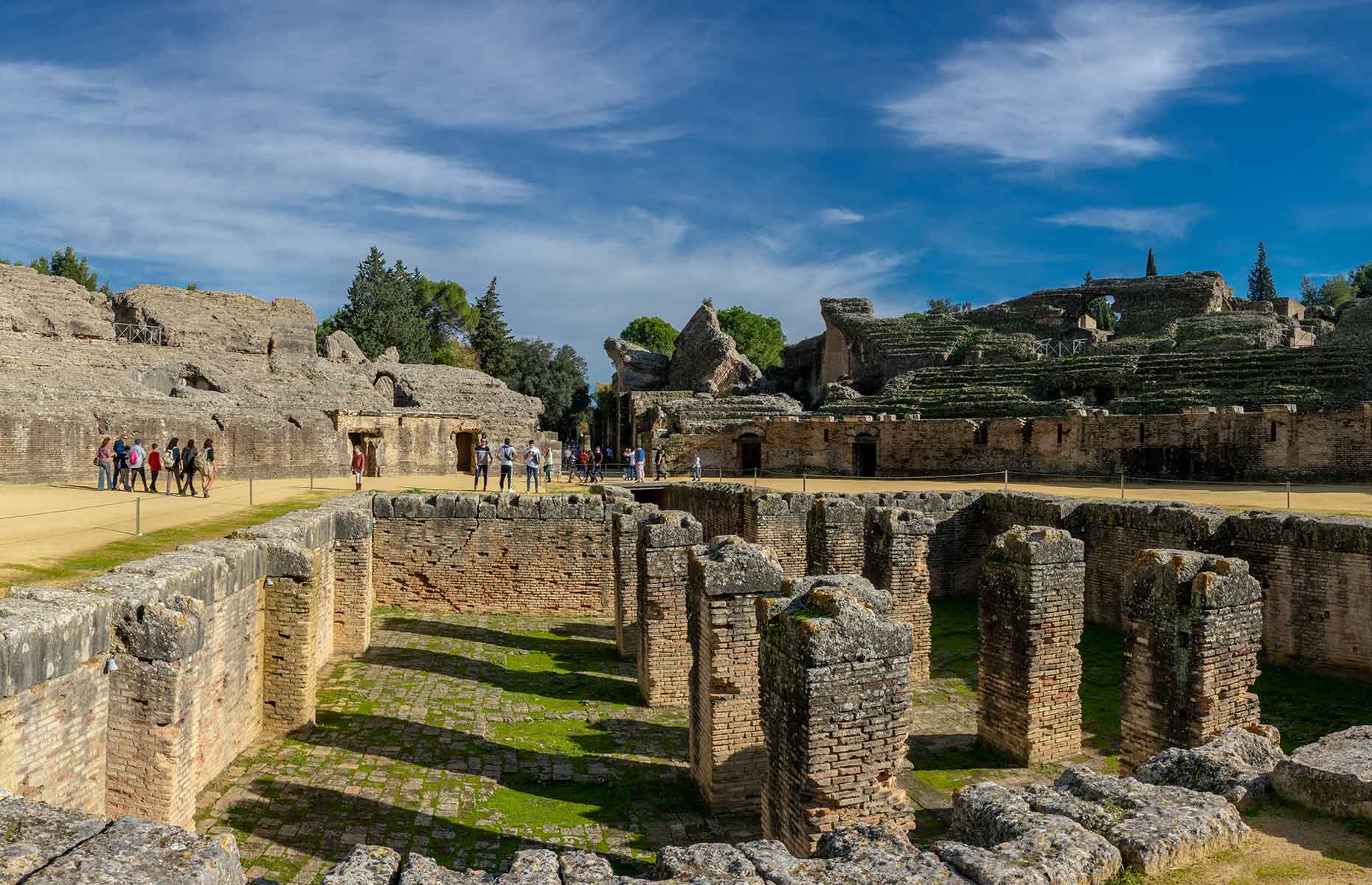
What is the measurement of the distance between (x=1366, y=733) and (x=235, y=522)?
42.0 ft

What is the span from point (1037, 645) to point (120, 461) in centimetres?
1643

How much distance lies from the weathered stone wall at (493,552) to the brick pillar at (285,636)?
5927mm

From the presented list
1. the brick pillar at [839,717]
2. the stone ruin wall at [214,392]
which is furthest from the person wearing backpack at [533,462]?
the brick pillar at [839,717]

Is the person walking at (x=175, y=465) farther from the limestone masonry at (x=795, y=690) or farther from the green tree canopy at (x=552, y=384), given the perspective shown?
the green tree canopy at (x=552, y=384)

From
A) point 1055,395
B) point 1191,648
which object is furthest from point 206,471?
point 1055,395

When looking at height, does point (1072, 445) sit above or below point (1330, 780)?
above

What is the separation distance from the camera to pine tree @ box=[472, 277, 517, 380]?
5584 centimetres

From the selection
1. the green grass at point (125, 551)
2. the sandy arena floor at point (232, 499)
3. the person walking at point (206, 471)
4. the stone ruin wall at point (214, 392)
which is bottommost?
the green grass at point (125, 551)

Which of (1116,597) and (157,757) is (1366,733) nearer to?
(1116,597)

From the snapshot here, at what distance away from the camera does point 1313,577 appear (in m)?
10.1

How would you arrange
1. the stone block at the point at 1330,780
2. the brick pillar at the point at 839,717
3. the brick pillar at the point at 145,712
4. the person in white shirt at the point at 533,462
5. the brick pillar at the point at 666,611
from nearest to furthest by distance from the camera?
the stone block at the point at 1330,780, the brick pillar at the point at 839,717, the brick pillar at the point at 145,712, the brick pillar at the point at 666,611, the person in white shirt at the point at 533,462

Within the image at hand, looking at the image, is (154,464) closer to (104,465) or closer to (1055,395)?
(104,465)

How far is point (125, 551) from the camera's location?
9.39 m

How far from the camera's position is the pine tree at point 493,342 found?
5584 centimetres
